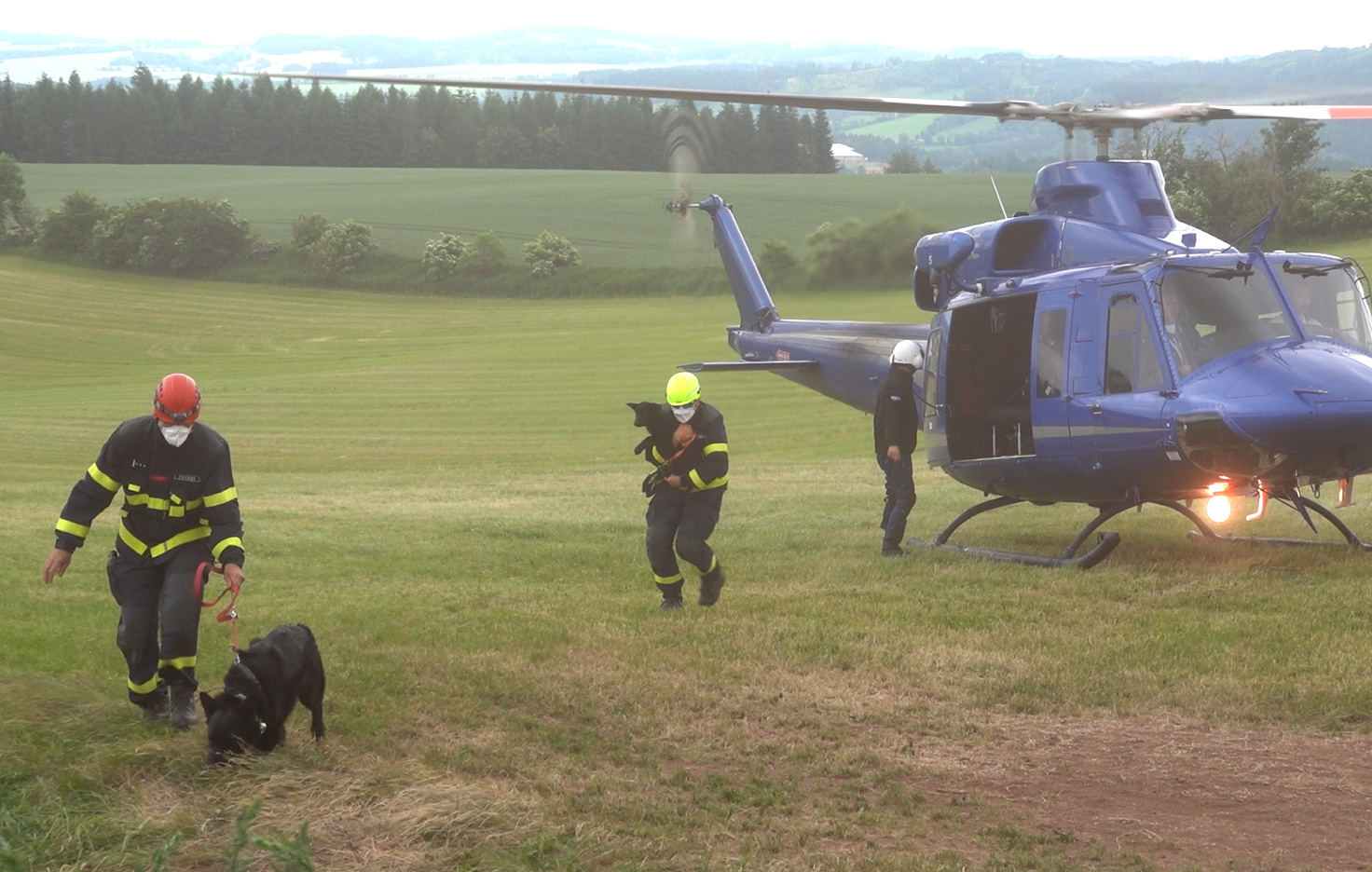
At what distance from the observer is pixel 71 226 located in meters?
61.8

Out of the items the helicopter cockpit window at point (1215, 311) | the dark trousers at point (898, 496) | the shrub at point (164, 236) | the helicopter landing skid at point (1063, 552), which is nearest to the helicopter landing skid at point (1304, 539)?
the helicopter landing skid at point (1063, 552)

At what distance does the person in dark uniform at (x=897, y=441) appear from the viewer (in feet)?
41.0

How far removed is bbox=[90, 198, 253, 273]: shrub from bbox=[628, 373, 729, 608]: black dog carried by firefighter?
181 feet

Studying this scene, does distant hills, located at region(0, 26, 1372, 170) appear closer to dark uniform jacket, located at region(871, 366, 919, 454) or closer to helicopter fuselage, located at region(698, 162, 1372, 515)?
helicopter fuselage, located at region(698, 162, 1372, 515)

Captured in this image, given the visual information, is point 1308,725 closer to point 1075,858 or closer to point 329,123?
point 1075,858

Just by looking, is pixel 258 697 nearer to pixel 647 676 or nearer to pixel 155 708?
pixel 155 708

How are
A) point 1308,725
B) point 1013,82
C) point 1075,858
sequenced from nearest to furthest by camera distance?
1. point 1075,858
2. point 1308,725
3. point 1013,82

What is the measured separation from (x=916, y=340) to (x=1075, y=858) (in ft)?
29.0

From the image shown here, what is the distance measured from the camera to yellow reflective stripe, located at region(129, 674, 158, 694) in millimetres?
7086

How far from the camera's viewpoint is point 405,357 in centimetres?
4691

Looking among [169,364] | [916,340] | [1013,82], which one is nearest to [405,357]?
[169,364]

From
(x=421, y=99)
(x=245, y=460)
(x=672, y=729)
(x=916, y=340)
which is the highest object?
(x=421, y=99)

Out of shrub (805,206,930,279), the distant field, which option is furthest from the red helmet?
the distant field

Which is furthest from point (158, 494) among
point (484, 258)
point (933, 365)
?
point (484, 258)
